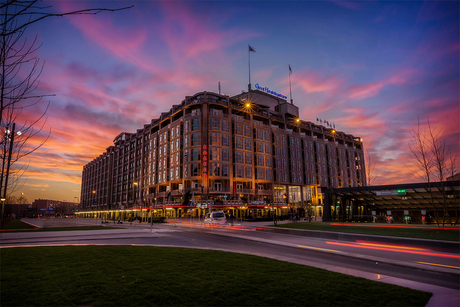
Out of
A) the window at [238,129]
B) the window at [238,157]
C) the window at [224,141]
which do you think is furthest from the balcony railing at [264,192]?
the window at [238,129]

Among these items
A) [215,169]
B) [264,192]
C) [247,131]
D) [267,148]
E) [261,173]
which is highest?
[247,131]

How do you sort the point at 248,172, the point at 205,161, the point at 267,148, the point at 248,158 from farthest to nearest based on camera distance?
the point at 267,148
the point at 248,158
the point at 248,172
the point at 205,161

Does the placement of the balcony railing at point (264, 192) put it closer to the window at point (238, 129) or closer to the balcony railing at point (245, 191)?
the balcony railing at point (245, 191)

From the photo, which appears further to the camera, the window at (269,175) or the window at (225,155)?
the window at (269,175)

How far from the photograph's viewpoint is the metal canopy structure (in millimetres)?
32350

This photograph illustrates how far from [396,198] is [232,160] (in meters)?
48.9

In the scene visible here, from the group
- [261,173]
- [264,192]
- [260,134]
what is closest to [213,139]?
[260,134]

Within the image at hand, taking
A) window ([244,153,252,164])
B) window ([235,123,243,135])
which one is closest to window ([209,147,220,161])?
window ([235,123,243,135])

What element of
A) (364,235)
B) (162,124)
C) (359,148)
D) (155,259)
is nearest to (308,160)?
(359,148)

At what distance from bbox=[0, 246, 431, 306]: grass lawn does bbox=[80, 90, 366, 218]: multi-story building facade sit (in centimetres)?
5745

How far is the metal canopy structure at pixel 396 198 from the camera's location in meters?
32.3

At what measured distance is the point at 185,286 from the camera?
674 centimetres

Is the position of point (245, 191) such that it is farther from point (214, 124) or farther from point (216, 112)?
point (216, 112)

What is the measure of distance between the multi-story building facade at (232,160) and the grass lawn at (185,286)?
57.4 meters
